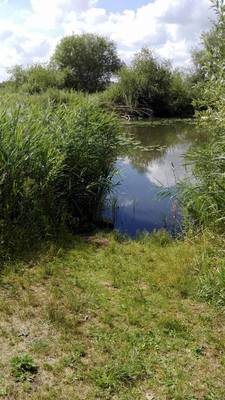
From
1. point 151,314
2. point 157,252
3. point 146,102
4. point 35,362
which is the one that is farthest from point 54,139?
point 146,102

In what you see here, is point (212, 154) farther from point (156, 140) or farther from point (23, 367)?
point (156, 140)

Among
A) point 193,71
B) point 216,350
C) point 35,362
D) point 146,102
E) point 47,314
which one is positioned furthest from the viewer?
point 193,71

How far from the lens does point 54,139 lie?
7242mm

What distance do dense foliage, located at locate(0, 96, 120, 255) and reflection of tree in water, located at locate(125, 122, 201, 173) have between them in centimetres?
530

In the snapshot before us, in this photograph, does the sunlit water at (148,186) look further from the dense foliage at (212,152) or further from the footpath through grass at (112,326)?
the footpath through grass at (112,326)

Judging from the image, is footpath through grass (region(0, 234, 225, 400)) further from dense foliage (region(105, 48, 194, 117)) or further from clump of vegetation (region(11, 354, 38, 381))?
dense foliage (region(105, 48, 194, 117))

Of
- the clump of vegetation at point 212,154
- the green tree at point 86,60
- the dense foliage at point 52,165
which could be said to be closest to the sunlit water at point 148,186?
the clump of vegetation at point 212,154

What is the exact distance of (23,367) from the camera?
11.1 feet

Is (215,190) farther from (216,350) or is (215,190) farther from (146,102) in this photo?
(146,102)

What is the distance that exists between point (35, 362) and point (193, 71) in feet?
117

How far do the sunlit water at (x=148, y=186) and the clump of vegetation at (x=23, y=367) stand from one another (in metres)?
4.33

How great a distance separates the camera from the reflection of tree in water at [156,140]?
1511 cm

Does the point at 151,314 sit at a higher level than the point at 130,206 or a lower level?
lower

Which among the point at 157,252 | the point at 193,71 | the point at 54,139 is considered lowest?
the point at 157,252
